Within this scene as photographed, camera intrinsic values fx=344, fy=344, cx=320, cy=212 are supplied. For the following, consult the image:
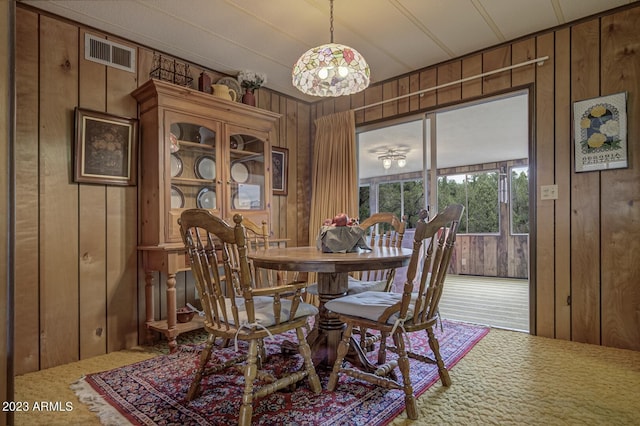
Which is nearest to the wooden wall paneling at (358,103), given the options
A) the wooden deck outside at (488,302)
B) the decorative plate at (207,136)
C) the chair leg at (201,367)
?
the decorative plate at (207,136)

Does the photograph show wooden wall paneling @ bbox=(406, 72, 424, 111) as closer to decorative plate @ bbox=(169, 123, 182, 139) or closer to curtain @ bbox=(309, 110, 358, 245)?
curtain @ bbox=(309, 110, 358, 245)

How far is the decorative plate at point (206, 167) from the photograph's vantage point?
9.40 feet

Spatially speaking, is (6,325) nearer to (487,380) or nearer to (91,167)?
(91,167)

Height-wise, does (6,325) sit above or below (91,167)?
below

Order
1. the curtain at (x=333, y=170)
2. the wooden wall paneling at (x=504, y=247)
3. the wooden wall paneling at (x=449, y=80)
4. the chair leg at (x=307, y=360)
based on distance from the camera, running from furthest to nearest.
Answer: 1. the wooden wall paneling at (x=504, y=247)
2. the curtain at (x=333, y=170)
3. the wooden wall paneling at (x=449, y=80)
4. the chair leg at (x=307, y=360)

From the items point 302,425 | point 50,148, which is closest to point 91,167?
point 50,148

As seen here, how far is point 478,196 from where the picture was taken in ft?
21.9

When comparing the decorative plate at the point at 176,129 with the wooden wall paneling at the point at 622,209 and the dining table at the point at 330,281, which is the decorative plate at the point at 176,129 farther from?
the wooden wall paneling at the point at 622,209

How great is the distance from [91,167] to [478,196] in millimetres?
6312

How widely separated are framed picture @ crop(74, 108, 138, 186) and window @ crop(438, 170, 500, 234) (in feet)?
17.7

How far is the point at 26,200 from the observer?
2180 mm

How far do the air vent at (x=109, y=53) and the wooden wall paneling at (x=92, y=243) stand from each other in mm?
34

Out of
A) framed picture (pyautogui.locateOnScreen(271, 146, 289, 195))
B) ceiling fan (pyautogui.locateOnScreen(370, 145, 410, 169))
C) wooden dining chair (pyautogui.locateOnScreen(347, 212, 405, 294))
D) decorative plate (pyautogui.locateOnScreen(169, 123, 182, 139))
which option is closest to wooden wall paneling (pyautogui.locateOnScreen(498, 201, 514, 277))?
ceiling fan (pyautogui.locateOnScreen(370, 145, 410, 169))

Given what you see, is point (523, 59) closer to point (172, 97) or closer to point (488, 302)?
point (488, 302)
